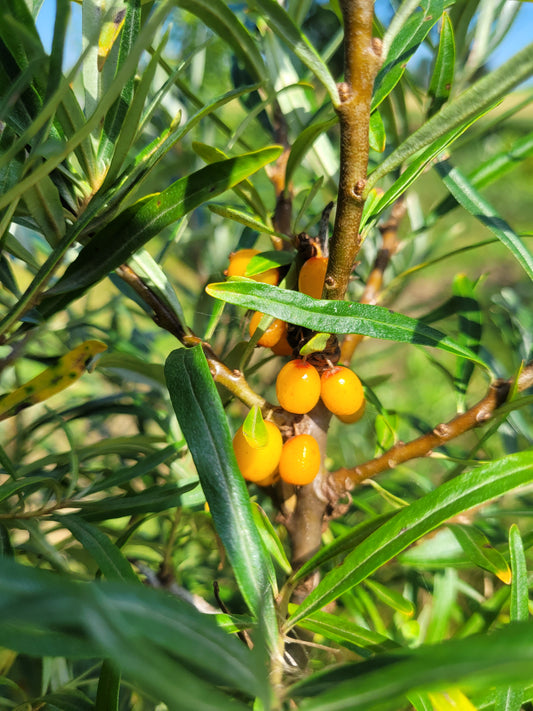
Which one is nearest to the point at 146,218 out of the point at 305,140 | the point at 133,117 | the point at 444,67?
the point at 133,117

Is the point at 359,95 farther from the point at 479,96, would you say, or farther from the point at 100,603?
the point at 100,603

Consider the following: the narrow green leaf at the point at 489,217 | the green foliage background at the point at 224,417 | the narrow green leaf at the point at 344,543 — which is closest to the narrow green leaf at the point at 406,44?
the green foliage background at the point at 224,417

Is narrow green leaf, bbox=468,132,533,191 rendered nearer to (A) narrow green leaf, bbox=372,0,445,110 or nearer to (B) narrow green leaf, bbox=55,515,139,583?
(A) narrow green leaf, bbox=372,0,445,110

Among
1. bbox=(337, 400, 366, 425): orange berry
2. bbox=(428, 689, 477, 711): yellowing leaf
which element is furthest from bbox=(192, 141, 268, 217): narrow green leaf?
bbox=(428, 689, 477, 711): yellowing leaf

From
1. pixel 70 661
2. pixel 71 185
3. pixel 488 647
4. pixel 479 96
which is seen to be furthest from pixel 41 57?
pixel 70 661

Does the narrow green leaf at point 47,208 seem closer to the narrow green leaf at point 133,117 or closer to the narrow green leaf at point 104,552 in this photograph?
the narrow green leaf at point 133,117
